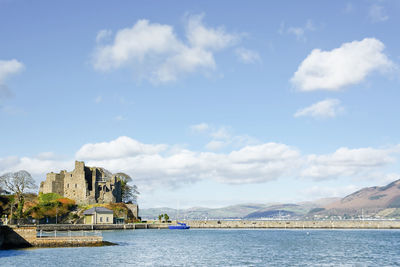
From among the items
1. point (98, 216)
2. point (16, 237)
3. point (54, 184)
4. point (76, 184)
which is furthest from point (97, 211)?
point (16, 237)

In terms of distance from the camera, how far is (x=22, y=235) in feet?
218

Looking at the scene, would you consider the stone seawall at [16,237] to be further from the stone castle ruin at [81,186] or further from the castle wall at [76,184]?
the castle wall at [76,184]

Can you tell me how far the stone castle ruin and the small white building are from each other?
42.1ft

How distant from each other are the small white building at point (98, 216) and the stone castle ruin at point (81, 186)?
42.1 ft

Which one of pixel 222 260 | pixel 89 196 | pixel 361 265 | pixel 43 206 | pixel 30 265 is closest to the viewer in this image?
pixel 30 265

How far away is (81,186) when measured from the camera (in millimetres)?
148500

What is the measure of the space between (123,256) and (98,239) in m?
12.3

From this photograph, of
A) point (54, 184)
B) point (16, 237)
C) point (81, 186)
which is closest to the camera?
point (16, 237)

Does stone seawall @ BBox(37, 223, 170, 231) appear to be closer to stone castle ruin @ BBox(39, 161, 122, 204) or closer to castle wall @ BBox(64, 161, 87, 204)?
stone castle ruin @ BBox(39, 161, 122, 204)

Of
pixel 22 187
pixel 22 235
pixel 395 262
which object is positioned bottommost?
pixel 395 262

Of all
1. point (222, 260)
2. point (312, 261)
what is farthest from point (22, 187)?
point (312, 261)

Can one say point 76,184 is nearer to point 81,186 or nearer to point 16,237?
point 81,186

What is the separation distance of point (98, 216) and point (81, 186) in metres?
19.8

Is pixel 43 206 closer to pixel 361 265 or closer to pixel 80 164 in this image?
pixel 80 164
